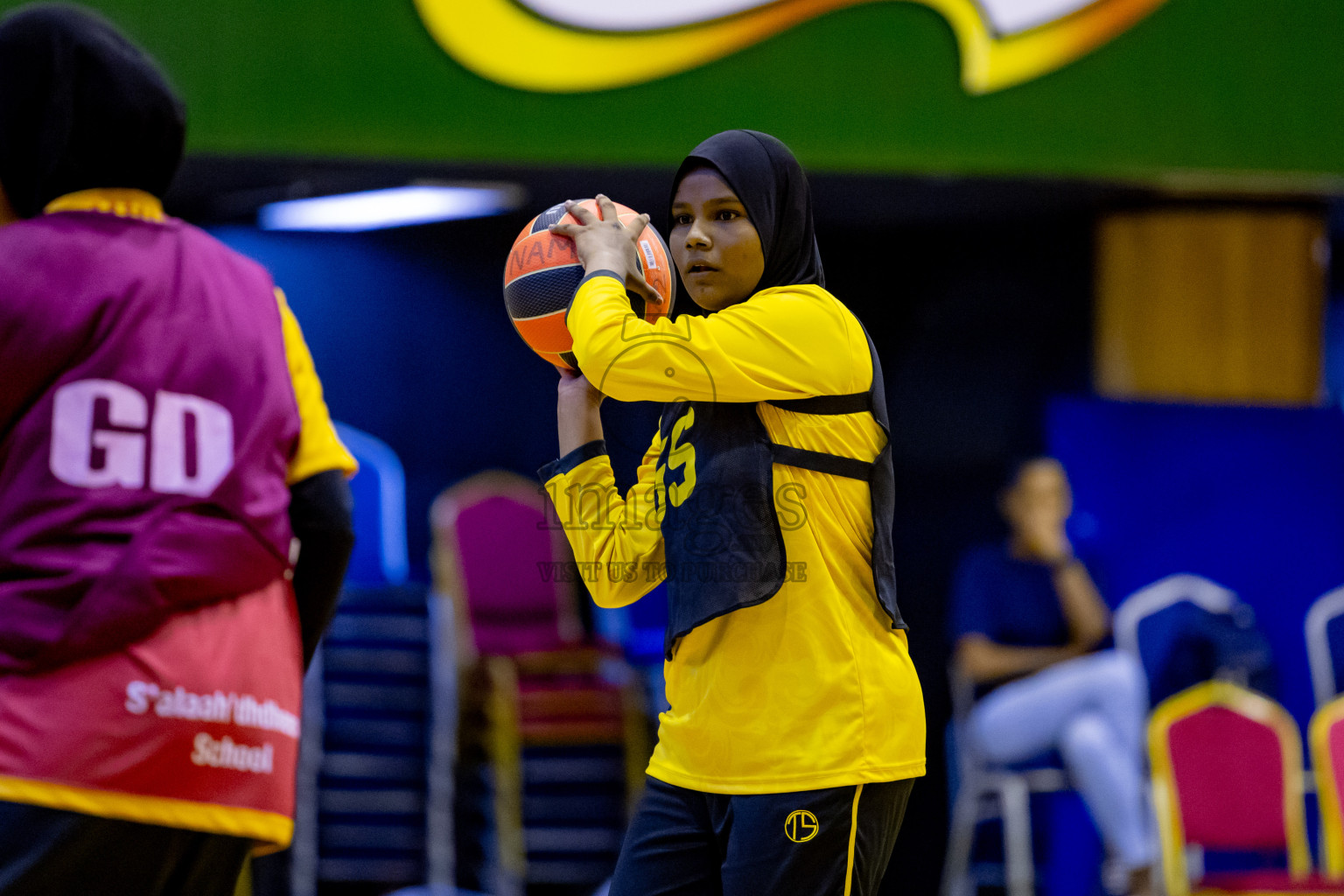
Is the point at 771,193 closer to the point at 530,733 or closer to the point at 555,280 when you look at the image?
the point at 555,280

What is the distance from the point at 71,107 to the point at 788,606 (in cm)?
123

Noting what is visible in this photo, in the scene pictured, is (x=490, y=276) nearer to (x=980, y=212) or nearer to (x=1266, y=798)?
(x=980, y=212)

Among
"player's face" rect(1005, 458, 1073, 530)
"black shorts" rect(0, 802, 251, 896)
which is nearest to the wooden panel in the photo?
"player's face" rect(1005, 458, 1073, 530)

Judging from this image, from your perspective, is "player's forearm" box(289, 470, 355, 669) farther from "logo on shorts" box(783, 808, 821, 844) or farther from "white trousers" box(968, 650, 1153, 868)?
"white trousers" box(968, 650, 1153, 868)

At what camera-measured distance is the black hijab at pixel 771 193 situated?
230 cm

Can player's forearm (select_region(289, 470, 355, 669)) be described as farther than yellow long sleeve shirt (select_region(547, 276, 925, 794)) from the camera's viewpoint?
No

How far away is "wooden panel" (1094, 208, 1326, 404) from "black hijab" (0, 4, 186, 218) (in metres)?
4.97

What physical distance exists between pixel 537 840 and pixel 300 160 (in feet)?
9.23

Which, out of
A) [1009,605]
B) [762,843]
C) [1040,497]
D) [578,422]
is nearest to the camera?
[762,843]

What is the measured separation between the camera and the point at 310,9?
5129mm

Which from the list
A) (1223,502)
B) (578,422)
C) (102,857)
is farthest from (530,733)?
(102,857)

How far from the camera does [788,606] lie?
2189 mm

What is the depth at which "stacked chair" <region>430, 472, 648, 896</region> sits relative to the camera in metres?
5.63

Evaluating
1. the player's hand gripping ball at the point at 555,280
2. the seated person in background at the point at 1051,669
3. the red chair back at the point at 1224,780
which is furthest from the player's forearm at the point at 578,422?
the red chair back at the point at 1224,780
